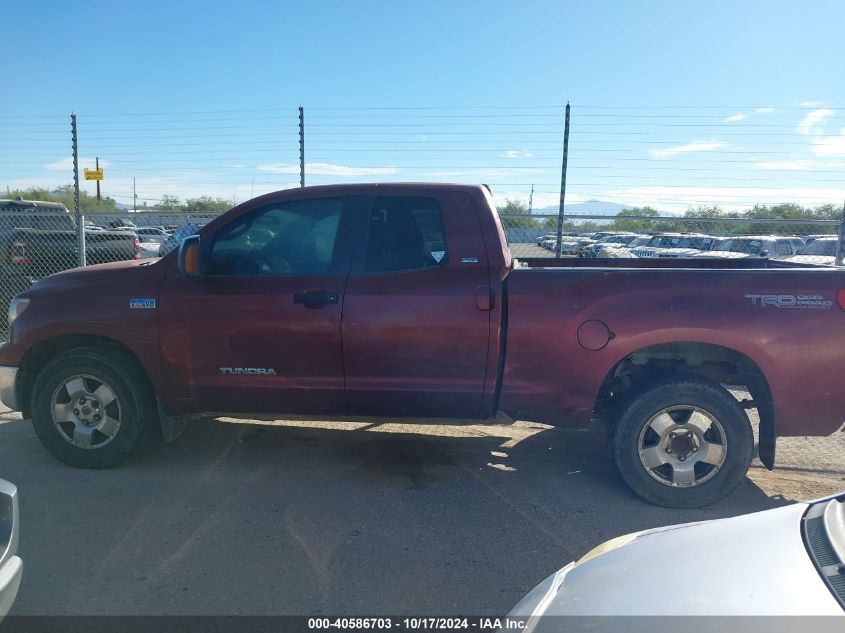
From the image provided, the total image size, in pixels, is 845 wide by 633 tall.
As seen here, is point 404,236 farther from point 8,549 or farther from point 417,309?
point 8,549

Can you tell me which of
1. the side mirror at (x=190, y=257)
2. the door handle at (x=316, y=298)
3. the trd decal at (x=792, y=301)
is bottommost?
the door handle at (x=316, y=298)

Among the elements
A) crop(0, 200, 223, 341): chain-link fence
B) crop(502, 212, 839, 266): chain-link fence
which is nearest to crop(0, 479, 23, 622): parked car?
crop(502, 212, 839, 266): chain-link fence

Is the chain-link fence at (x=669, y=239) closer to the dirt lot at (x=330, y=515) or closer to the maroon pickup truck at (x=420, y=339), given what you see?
the dirt lot at (x=330, y=515)

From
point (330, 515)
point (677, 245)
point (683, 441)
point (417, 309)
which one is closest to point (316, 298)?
point (417, 309)

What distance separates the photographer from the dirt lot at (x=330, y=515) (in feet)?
11.2

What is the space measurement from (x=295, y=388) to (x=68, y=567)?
65.8 inches

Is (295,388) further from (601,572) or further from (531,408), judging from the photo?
(601,572)

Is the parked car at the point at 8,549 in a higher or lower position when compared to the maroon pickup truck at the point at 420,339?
lower

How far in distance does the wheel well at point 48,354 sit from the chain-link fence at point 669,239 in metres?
4.55

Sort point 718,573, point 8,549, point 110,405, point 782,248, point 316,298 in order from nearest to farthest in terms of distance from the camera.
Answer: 1. point 718,573
2. point 8,549
3. point 316,298
4. point 110,405
5. point 782,248

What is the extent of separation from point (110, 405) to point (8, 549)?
2326 millimetres

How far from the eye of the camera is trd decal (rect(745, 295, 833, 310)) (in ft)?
13.7

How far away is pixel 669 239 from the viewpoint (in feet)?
37.6

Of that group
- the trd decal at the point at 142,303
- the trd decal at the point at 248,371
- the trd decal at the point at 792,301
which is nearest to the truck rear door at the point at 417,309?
the trd decal at the point at 248,371
